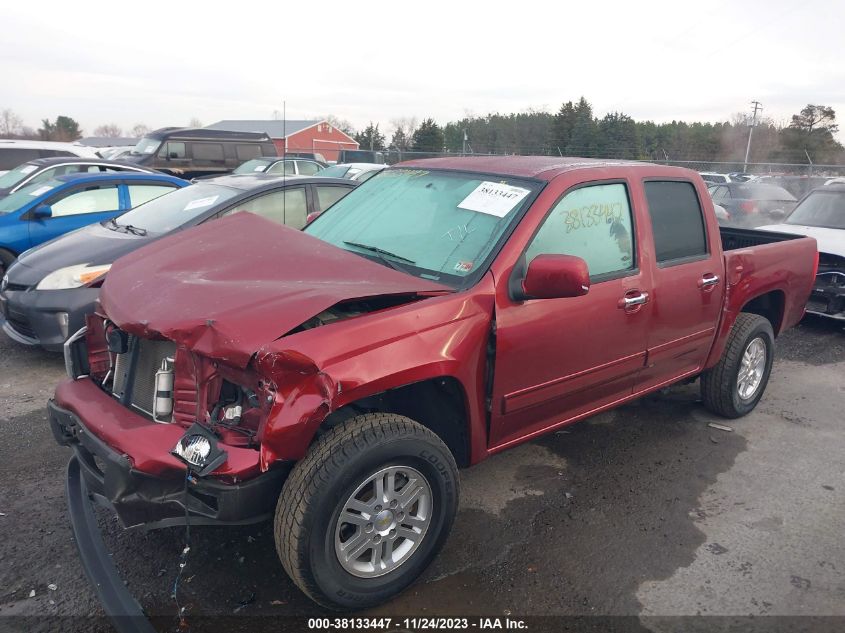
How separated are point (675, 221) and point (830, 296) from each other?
13.3ft

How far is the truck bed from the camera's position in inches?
217

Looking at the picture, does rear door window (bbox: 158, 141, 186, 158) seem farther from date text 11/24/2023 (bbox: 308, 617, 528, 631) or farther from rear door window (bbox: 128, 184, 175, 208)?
date text 11/24/2023 (bbox: 308, 617, 528, 631)

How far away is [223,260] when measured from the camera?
3037 millimetres

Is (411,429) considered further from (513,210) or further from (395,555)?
(513,210)

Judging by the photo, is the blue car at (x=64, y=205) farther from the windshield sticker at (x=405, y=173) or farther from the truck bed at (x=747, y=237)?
the truck bed at (x=747, y=237)

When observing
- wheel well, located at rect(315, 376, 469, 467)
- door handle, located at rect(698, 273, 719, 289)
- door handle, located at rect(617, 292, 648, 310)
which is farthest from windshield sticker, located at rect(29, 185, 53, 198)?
door handle, located at rect(698, 273, 719, 289)

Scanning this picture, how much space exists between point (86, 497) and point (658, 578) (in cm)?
277

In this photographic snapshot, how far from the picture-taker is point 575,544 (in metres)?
3.26

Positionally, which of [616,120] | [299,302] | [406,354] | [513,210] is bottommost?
[406,354]

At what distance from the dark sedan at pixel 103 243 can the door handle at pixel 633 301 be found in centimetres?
287

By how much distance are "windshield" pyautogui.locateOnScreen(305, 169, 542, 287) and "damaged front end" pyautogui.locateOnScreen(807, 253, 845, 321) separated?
5.25m

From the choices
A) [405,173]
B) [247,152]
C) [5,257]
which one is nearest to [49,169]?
[5,257]

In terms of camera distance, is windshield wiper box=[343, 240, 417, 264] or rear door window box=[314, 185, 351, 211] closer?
windshield wiper box=[343, 240, 417, 264]

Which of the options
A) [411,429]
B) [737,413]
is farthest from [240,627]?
[737,413]
